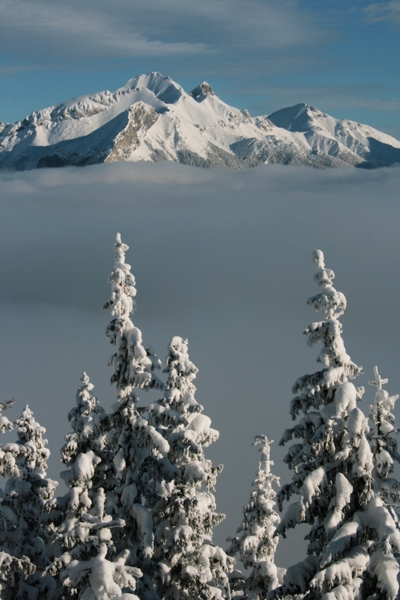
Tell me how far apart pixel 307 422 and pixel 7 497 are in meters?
10.1

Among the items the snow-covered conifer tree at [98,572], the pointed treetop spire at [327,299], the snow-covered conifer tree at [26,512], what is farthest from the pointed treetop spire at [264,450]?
the snow-covered conifer tree at [98,572]

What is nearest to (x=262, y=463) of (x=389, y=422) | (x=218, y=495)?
(x=389, y=422)

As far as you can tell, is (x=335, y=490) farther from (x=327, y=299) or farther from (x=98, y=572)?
(x=98, y=572)

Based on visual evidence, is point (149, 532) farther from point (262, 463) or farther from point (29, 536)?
point (262, 463)

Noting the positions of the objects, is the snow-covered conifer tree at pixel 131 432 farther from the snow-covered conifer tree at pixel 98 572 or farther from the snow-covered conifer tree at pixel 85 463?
the snow-covered conifer tree at pixel 98 572

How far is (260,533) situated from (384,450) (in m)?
10.0

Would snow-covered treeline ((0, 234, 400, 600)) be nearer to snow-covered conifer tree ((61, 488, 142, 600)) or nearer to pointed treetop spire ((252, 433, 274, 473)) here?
snow-covered conifer tree ((61, 488, 142, 600))

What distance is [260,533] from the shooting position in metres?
25.2

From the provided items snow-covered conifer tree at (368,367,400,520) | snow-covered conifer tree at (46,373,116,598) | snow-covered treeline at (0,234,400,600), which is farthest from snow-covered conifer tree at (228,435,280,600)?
snow-covered conifer tree at (368,367,400,520)

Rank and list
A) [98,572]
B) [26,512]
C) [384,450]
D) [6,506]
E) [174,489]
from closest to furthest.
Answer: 1. [98,572]
2. [384,450]
3. [174,489]
4. [6,506]
5. [26,512]

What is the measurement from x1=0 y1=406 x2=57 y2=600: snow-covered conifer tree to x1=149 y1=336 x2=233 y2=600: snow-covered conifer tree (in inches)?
178

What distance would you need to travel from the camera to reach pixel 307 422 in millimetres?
17281

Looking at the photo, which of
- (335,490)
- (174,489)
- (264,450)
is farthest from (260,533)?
(335,490)

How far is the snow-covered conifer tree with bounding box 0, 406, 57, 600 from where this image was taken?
834 inches
